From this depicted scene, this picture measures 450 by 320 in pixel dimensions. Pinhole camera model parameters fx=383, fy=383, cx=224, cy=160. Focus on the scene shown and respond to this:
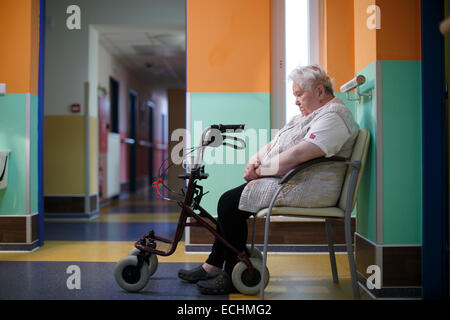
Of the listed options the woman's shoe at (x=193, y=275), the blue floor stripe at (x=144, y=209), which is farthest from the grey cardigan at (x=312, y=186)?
the blue floor stripe at (x=144, y=209)

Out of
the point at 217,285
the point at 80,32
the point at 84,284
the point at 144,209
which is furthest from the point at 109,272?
the point at 80,32

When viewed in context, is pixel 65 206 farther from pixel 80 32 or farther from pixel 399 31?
pixel 399 31

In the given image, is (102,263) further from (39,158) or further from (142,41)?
(142,41)

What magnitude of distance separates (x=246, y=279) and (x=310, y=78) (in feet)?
3.44

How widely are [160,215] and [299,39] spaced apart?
2.83 metres

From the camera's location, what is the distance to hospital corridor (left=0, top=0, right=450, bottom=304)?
1.77 metres

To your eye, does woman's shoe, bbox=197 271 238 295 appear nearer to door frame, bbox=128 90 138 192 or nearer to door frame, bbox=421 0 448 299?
door frame, bbox=421 0 448 299

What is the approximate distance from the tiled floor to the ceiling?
2.73 meters

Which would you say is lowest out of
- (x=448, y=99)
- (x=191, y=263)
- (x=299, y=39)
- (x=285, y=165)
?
(x=191, y=263)

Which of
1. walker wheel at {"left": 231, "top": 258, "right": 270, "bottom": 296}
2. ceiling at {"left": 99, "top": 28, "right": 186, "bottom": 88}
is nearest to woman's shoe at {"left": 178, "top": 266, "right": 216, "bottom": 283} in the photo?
walker wheel at {"left": 231, "top": 258, "right": 270, "bottom": 296}

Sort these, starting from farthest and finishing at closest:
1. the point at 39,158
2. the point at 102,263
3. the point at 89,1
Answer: the point at 89,1
the point at 39,158
the point at 102,263
